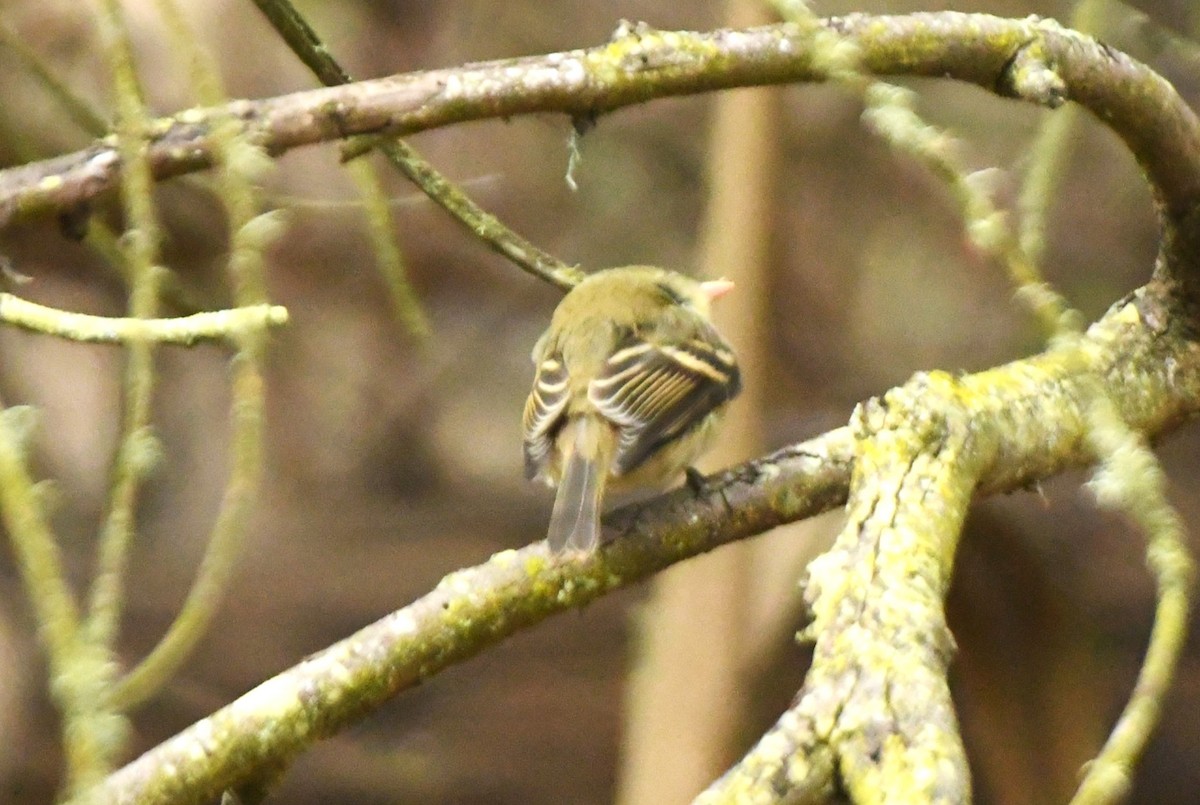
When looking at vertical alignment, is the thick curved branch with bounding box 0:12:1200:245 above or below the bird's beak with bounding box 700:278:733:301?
below

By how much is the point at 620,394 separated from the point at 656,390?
0.06 meters

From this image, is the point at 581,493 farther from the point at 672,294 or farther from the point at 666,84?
the point at 672,294

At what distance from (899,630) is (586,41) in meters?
3.52

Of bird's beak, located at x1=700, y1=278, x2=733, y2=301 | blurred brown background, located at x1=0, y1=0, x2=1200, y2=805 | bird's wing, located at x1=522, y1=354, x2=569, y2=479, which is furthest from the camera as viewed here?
blurred brown background, located at x1=0, y1=0, x2=1200, y2=805

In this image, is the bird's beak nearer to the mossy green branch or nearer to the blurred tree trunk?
the blurred tree trunk

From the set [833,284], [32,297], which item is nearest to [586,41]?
[833,284]

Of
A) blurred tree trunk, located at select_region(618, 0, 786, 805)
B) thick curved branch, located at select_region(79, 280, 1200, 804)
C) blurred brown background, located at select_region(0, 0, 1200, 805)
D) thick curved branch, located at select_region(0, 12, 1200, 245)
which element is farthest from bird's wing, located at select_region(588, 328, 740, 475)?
blurred brown background, located at select_region(0, 0, 1200, 805)

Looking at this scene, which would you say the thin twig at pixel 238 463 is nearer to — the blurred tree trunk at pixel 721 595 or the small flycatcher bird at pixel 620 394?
the small flycatcher bird at pixel 620 394

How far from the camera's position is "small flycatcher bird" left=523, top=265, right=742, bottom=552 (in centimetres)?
225

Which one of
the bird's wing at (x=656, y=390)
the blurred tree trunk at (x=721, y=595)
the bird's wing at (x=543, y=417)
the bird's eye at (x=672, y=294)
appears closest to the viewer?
the bird's wing at (x=656, y=390)

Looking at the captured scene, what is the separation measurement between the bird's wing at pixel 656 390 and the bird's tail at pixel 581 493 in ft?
0.13

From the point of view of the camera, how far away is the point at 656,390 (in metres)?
2.31

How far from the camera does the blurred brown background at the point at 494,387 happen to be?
4.44 m

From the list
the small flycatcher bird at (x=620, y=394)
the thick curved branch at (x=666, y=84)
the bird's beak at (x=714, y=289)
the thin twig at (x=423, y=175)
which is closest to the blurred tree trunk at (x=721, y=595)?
the bird's beak at (x=714, y=289)
